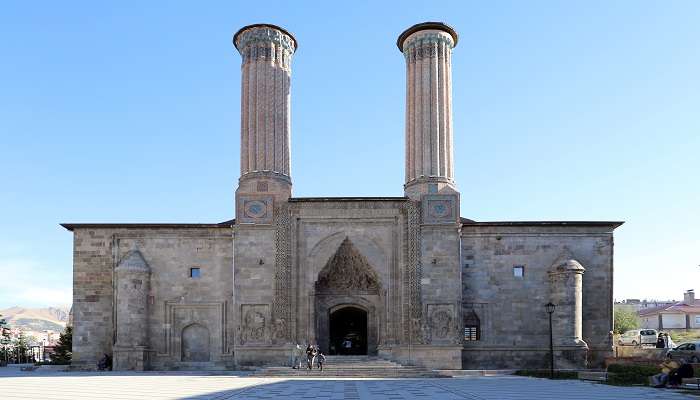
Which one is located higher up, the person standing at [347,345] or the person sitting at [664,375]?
the person sitting at [664,375]

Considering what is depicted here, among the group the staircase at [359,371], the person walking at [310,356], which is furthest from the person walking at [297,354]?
the person walking at [310,356]

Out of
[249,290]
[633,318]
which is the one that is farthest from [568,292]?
[633,318]

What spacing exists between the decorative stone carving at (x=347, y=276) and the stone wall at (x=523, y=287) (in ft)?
13.5

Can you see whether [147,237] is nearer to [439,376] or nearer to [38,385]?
[38,385]

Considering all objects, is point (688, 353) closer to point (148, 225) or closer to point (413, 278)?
point (413, 278)

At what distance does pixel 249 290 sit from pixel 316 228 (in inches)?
148

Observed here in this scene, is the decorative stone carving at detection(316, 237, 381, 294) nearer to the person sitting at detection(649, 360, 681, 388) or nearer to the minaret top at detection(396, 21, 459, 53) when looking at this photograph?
the minaret top at detection(396, 21, 459, 53)

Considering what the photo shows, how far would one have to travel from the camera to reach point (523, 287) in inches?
1171

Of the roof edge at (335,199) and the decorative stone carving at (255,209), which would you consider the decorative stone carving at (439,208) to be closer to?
the roof edge at (335,199)

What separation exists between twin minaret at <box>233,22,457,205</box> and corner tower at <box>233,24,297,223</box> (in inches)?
1.7

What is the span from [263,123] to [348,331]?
Answer: 32.2ft

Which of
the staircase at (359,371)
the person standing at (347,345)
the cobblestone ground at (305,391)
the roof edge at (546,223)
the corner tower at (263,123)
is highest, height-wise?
the corner tower at (263,123)

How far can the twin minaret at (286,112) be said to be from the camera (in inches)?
1168

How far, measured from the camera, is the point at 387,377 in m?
25.1
